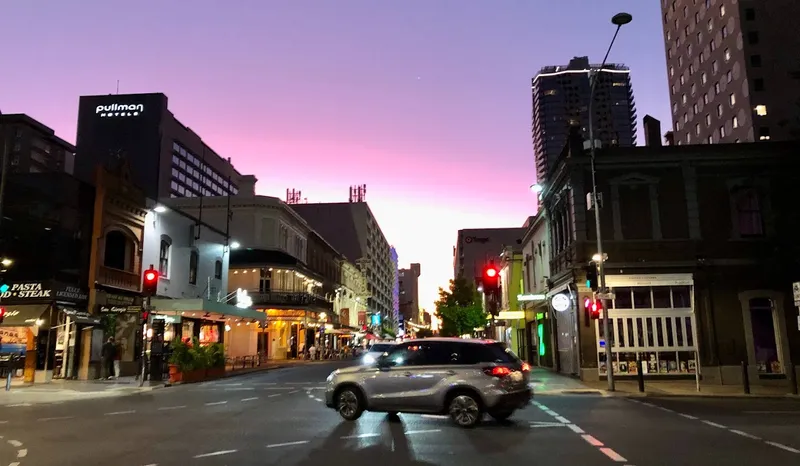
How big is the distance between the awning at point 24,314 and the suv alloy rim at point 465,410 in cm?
2043

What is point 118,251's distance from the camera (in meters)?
30.2

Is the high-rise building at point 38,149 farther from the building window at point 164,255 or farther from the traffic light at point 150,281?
the traffic light at point 150,281

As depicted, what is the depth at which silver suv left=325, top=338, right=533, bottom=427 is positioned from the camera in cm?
1235

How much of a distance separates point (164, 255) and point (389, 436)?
27.1m

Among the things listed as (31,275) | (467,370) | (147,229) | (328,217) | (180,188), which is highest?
(180,188)

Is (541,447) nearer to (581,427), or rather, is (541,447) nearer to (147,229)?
(581,427)

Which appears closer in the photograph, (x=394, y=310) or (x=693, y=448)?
(x=693, y=448)

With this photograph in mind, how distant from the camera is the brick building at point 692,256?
25.3 meters

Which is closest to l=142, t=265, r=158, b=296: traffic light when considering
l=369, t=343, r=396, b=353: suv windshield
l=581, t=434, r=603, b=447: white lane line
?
l=369, t=343, r=396, b=353: suv windshield

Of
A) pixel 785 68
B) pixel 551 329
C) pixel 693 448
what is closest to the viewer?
pixel 693 448

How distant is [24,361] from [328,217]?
81982 mm

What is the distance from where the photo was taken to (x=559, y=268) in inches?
1214

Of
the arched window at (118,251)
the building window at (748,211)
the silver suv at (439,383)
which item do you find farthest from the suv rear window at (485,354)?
the arched window at (118,251)

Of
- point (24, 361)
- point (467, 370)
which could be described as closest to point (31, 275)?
point (24, 361)
